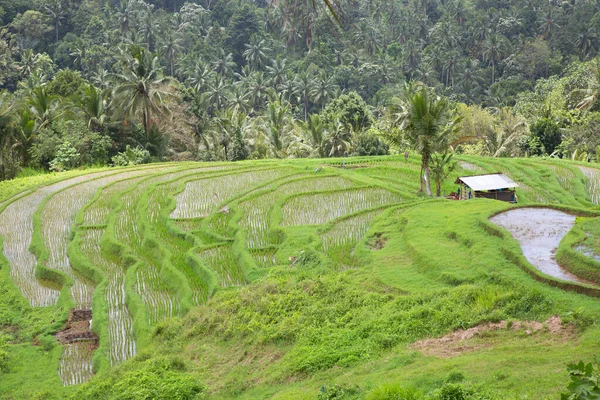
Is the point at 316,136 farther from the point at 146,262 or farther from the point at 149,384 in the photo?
the point at 149,384

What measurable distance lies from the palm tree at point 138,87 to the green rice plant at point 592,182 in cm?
1635

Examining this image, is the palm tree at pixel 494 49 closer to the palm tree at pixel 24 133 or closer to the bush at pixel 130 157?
the bush at pixel 130 157

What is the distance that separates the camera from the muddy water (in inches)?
424

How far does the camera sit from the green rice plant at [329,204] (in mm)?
16453

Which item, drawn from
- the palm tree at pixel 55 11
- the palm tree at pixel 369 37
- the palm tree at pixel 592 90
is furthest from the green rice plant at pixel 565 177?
the palm tree at pixel 55 11

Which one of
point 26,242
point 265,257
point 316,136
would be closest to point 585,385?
point 265,257

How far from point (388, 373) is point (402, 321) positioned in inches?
66.0

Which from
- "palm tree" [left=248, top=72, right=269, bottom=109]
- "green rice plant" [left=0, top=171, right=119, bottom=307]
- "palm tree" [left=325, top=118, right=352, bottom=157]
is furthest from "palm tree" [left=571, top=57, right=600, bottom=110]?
"palm tree" [left=248, top=72, right=269, bottom=109]

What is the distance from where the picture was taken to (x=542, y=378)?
657cm

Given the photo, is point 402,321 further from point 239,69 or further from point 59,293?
point 239,69

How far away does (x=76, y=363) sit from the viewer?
10297 mm

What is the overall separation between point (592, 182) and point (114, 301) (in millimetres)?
13839

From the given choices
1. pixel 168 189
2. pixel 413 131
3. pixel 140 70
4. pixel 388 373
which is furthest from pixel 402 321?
pixel 140 70

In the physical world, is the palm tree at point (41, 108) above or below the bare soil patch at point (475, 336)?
above
